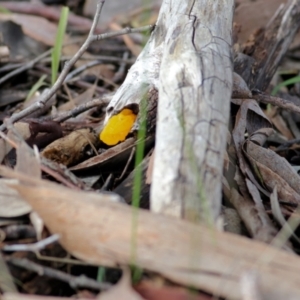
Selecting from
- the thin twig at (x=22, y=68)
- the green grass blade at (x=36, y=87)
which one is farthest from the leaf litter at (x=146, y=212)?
the thin twig at (x=22, y=68)

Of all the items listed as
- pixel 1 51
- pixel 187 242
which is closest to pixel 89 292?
pixel 187 242

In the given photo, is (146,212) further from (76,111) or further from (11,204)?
(76,111)

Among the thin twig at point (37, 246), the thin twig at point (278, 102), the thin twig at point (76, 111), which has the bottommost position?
the thin twig at point (37, 246)

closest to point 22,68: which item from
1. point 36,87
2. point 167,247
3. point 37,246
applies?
point 36,87

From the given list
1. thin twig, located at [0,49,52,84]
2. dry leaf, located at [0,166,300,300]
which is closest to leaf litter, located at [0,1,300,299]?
dry leaf, located at [0,166,300,300]

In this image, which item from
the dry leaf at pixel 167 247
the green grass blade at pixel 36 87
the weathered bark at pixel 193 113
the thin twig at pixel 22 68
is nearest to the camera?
the dry leaf at pixel 167 247

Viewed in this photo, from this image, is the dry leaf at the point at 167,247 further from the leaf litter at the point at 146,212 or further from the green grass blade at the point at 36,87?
the green grass blade at the point at 36,87

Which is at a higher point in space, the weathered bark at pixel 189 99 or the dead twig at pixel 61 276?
the weathered bark at pixel 189 99

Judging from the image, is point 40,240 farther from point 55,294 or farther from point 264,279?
point 264,279
